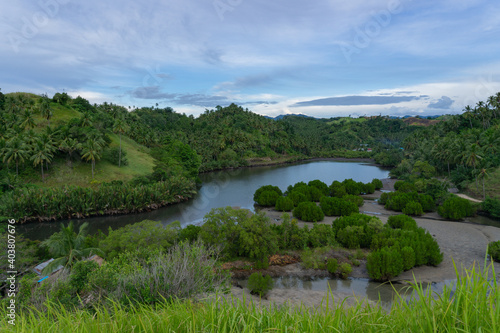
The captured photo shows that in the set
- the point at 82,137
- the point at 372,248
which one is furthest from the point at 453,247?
the point at 82,137

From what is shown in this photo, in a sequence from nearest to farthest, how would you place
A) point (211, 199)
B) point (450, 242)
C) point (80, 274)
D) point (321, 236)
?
point (80, 274), point (321, 236), point (450, 242), point (211, 199)

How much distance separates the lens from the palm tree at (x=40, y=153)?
48.8 meters

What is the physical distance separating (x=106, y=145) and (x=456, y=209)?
6888 centimetres

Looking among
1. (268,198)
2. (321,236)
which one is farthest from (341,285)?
(268,198)

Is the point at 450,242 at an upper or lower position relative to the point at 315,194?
lower

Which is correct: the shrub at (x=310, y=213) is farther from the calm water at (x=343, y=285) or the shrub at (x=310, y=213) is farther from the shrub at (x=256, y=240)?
the calm water at (x=343, y=285)

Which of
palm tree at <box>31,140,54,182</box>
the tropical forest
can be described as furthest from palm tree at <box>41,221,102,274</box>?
palm tree at <box>31,140,54,182</box>

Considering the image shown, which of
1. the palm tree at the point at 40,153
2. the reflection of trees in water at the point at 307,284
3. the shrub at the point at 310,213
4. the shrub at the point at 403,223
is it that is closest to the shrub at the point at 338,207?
the shrub at the point at 310,213

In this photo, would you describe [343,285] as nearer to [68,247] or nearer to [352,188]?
[68,247]

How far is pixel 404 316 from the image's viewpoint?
3986mm

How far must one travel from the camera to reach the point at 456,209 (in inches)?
1661

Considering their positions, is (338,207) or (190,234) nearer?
(190,234)

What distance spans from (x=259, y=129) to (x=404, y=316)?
14340cm

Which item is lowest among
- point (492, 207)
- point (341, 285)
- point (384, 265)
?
point (341, 285)
